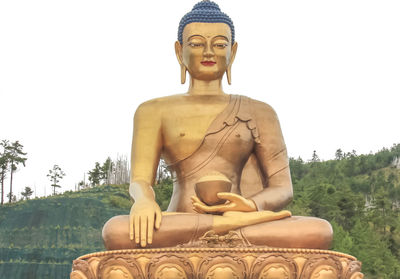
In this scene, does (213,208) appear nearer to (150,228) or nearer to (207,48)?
(150,228)

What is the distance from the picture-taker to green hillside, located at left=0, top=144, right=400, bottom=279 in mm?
29625

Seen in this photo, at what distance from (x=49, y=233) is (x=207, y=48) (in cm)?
3138

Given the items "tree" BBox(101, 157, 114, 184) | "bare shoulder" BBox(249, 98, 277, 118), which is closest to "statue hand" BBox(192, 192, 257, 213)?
"bare shoulder" BBox(249, 98, 277, 118)

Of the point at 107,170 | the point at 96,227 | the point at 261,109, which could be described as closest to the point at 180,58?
the point at 261,109

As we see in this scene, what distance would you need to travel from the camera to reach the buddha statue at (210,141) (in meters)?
6.30

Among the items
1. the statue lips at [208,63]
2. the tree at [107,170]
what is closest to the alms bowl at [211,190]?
the statue lips at [208,63]

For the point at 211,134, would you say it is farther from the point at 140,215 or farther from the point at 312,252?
the point at 312,252

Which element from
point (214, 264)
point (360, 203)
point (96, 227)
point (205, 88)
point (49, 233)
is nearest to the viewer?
point (214, 264)

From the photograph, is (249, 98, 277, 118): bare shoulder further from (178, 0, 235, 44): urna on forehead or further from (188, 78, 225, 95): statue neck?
(178, 0, 235, 44): urna on forehead

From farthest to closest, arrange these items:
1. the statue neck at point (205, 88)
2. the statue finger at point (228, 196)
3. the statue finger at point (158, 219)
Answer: the statue neck at point (205, 88), the statue finger at point (228, 196), the statue finger at point (158, 219)

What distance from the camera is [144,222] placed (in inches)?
233

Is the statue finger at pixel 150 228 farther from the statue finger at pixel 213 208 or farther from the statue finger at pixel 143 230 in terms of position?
the statue finger at pixel 213 208

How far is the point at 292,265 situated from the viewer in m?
5.60

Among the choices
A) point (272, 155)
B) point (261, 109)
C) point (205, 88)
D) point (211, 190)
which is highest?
point (205, 88)
